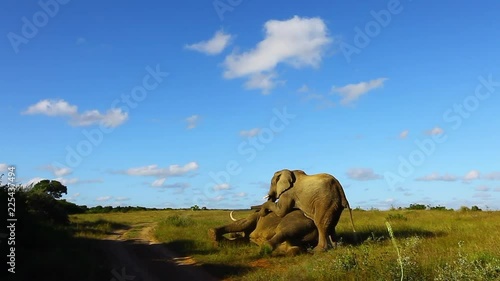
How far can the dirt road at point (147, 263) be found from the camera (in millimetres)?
11883

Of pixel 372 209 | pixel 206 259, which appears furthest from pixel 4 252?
pixel 372 209

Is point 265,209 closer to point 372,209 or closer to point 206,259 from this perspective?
point 206,259

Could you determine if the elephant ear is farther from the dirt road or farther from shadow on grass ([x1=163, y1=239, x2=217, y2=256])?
the dirt road

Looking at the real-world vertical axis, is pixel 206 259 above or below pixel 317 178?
below

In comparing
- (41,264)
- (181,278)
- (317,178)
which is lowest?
(181,278)

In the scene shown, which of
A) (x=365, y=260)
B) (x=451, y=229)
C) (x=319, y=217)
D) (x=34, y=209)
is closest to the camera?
(x=365, y=260)

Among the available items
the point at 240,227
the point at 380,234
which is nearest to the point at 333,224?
the point at 240,227

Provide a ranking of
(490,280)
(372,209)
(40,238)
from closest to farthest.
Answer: (490,280)
(40,238)
(372,209)

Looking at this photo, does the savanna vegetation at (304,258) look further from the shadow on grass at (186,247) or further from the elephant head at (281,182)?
the elephant head at (281,182)

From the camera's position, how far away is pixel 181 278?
1177 centimetres

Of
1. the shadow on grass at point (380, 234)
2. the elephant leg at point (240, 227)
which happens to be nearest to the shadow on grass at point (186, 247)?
the elephant leg at point (240, 227)

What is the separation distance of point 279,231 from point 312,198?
176 cm

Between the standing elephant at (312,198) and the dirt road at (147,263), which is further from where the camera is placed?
the standing elephant at (312,198)

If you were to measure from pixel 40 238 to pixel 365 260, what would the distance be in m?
10.2
